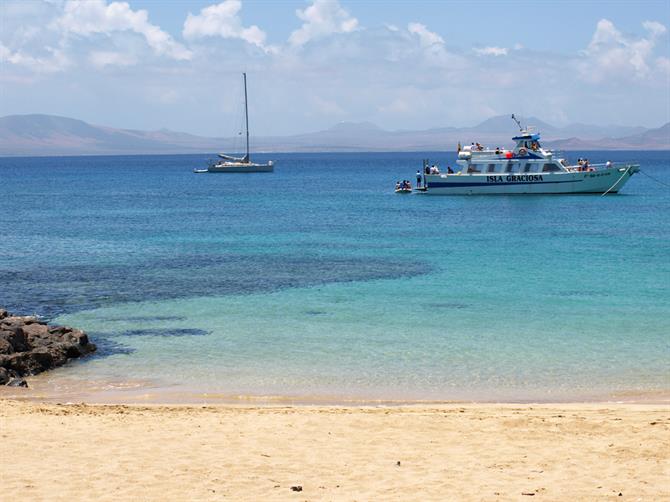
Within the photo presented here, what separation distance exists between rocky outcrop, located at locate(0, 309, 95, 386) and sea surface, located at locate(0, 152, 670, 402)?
1.16ft

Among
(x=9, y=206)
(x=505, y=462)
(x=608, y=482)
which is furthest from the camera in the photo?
(x=9, y=206)

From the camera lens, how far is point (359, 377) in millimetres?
18422

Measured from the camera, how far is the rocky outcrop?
1828 cm

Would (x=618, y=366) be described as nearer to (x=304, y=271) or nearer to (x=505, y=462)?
(x=505, y=462)

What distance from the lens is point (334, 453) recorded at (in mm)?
12219

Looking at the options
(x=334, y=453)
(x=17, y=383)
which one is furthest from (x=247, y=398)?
(x=334, y=453)

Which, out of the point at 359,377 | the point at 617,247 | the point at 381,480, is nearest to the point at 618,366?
the point at 359,377

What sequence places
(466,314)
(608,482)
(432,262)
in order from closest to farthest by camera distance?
(608,482), (466,314), (432,262)

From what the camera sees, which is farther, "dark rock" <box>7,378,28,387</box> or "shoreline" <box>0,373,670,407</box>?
"dark rock" <box>7,378,28,387</box>

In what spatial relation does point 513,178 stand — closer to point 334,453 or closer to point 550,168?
point 550,168

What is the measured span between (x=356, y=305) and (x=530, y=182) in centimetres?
4512

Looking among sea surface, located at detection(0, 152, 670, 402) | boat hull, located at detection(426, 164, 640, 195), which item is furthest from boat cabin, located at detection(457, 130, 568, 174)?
sea surface, located at detection(0, 152, 670, 402)

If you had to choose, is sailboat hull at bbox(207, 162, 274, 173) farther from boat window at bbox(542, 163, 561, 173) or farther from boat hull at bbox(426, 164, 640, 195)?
boat window at bbox(542, 163, 561, 173)

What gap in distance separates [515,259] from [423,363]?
57.5ft
